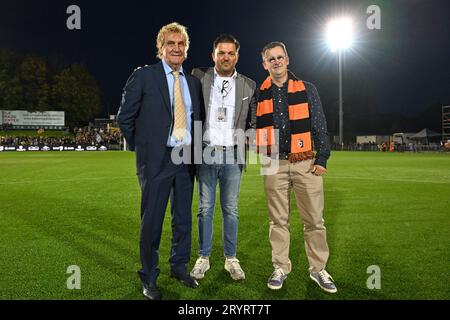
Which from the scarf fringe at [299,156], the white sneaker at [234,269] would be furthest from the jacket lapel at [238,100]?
the white sneaker at [234,269]

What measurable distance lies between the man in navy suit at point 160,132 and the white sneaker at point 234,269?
1.45ft

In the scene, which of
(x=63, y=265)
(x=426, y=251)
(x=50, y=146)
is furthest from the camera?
(x=50, y=146)

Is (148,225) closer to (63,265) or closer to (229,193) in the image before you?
(229,193)

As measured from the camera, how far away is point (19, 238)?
20.7ft

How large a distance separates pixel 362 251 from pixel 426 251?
781 millimetres

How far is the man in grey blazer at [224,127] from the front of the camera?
464cm

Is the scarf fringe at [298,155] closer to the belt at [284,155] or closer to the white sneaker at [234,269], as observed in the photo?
the belt at [284,155]

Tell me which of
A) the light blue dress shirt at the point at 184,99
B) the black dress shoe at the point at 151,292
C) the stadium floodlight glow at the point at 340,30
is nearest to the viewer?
the black dress shoe at the point at 151,292

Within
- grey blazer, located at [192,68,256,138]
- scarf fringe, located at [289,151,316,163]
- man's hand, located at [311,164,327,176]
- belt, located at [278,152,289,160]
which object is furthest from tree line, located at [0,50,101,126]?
man's hand, located at [311,164,327,176]

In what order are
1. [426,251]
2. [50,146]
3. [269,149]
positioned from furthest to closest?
1. [50,146]
2. [426,251]
3. [269,149]

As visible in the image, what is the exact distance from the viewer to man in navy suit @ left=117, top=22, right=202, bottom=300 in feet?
13.5
